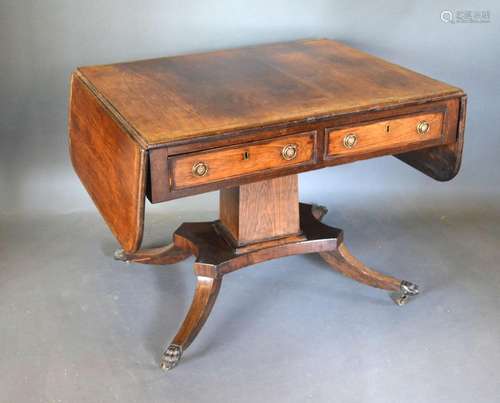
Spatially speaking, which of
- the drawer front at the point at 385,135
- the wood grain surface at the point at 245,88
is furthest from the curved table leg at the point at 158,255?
the drawer front at the point at 385,135

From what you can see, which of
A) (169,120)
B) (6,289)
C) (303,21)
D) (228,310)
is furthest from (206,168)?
(303,21)

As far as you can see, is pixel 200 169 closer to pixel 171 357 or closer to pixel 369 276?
pixel 171 357

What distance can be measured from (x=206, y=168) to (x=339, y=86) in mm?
489

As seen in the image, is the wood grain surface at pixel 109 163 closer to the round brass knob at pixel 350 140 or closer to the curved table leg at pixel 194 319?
the curved table leg at pixel 194 319

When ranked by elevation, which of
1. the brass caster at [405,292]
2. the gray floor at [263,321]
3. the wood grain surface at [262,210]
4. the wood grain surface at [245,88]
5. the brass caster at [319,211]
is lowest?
the gray floor at [263,321]

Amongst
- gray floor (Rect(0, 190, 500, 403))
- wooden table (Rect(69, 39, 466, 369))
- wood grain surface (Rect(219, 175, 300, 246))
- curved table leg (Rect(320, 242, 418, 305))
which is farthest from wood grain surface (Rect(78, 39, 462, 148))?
gray floor (Rect(0, 190, 500, 403))

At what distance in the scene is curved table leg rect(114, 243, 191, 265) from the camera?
255 centimetres

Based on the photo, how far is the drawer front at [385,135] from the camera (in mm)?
2020

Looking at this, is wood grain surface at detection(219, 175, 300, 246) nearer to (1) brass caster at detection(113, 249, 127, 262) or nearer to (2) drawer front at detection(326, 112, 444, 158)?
(2) drawer front at detection(326, 112, 444, 158)

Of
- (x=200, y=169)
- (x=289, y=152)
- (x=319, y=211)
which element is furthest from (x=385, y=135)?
(x=319, y=211)

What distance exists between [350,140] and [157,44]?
3.34 ft

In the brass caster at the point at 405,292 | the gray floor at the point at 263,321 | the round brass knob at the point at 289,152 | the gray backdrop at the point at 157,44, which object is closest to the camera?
the round brass knob at the point at 289,152

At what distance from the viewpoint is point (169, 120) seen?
6.22 ft

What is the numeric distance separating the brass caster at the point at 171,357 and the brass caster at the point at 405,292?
71cm
